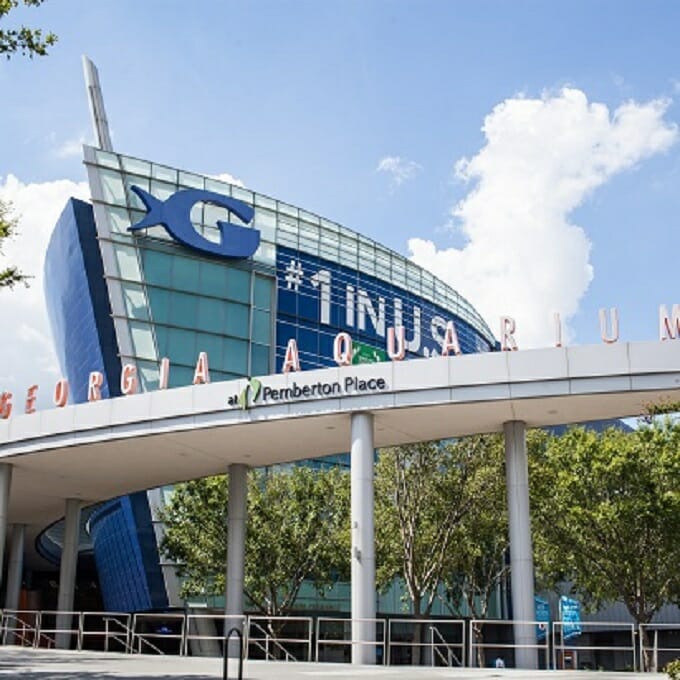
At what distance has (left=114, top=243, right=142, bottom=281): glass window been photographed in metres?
50.1

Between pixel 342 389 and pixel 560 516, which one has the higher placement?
pixel 342 389

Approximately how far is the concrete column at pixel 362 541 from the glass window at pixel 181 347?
83.1 ft

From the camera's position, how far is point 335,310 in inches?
2347

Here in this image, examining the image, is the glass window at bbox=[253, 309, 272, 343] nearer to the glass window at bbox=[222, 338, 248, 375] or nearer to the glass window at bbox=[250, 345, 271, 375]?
the glass window at bbox=[250, 345, 271, 375]

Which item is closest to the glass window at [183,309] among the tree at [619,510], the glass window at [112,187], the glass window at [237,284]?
the glass window at [237,284]

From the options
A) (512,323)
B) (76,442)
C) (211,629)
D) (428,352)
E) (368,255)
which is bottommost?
(211,629)

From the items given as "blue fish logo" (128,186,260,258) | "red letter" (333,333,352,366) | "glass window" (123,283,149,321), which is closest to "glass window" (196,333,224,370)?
"glass window" (123,283,149,321)

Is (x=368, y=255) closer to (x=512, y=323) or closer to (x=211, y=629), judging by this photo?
(x=211, y=629)

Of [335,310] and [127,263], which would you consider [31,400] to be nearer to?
[127,263]

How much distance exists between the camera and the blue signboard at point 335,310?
5694 centimetres

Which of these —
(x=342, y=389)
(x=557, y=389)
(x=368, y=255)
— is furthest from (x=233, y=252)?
(x=557, y=389)

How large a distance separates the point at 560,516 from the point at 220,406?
46.8ft

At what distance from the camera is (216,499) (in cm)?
3875

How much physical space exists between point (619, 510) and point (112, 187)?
33.8m
